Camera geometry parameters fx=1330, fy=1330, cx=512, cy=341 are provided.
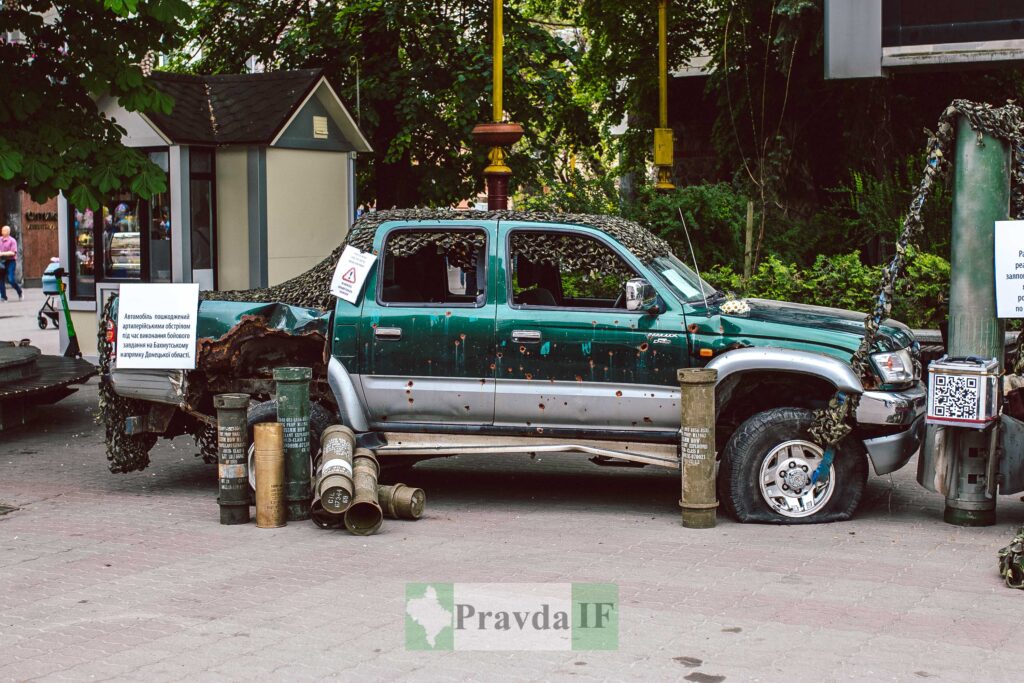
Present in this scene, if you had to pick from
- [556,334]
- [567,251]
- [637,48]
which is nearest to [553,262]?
[567,251]

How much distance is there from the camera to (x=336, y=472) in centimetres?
818

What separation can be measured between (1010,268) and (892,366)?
38.7 inches

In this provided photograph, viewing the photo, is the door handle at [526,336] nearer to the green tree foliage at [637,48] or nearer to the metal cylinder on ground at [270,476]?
the metal cylinder on ground at [270,476]

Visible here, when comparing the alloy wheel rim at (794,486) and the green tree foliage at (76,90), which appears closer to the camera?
the alloy wheel rim at (794,486)

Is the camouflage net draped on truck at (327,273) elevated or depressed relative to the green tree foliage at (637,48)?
depressed

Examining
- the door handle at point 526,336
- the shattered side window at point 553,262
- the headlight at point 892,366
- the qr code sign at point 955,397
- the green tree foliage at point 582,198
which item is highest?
the green tree foliage at point 582,198

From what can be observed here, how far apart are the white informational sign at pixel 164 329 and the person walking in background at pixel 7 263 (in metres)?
24.2

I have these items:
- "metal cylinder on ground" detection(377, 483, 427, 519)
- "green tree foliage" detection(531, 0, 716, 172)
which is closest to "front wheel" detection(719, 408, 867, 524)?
"metal cylinder on ground" detection(377, 483, 427, 519)

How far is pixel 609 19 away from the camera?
2161 cm

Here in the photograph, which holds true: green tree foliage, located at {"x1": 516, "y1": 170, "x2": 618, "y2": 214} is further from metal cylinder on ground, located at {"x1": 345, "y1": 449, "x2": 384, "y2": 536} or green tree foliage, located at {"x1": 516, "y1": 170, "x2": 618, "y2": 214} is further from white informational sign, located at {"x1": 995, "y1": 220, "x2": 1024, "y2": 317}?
metal cylinder on ground, located at {"x1": 345, "y1": 449, "x2": 384, "y2": 536}

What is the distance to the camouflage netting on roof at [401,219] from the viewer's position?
29.2ft

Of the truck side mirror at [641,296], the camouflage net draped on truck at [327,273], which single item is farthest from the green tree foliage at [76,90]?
the truck side mirror at [641,296]

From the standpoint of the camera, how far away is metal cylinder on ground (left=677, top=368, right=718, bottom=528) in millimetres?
8086

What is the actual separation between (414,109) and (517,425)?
39.3 ft
